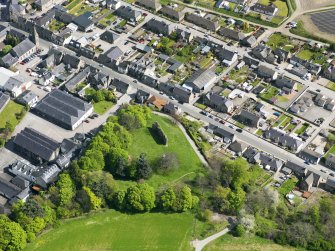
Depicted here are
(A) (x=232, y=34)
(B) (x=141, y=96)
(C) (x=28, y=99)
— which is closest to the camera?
(C) (x=28, y=99)

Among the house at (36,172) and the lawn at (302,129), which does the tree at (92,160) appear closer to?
the house at (36,172)

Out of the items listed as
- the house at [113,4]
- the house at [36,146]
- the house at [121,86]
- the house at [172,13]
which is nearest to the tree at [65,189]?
the house at [36,146]

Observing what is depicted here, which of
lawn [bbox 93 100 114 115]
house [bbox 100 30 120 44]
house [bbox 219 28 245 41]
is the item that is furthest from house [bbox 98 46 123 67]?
house [bbox 219 28 245 41]

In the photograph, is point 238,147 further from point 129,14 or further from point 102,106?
point 129,14

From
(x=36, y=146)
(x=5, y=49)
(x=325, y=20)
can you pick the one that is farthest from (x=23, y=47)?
(x=325, y=20)

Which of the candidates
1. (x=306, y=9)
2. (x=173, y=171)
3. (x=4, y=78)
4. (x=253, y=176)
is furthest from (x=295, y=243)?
(x=306, y=9)
